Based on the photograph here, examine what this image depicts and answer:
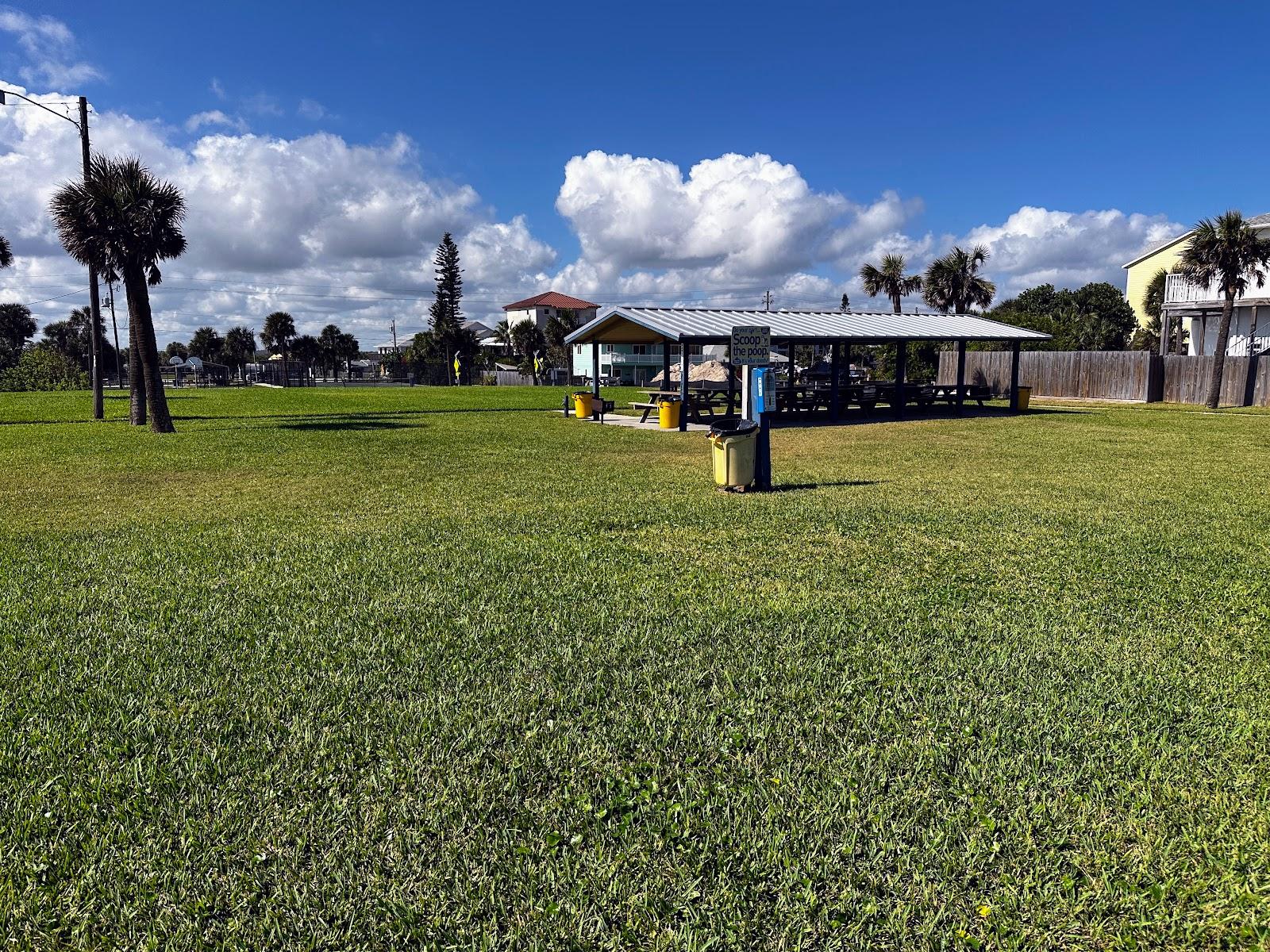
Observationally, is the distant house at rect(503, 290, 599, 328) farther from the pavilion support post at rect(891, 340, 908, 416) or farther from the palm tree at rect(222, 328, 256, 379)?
the pavilion support post at rect(891, 340, 908, 416)

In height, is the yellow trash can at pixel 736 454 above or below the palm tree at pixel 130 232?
below

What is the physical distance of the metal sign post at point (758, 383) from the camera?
34.3 ft

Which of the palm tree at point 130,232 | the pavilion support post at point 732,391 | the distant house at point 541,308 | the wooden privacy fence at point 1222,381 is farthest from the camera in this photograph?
the distant house at point 541,308

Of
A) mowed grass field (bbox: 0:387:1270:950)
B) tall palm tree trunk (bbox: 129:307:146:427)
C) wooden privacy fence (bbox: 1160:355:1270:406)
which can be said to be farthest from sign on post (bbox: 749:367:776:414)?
wooden privacy fence (bbox: 1160:355:1270:406)

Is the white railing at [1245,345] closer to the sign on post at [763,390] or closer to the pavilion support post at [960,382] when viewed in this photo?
the pavilion support post at [960,382]

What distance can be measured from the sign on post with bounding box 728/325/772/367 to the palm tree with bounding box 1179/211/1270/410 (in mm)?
25502

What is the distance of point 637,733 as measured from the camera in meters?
3.83

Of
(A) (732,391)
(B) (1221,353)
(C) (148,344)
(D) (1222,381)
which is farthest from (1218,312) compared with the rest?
(C) (148,344)

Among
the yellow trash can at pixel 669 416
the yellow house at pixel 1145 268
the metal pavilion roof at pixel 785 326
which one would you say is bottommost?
the yellow trash can at pixel 669 416

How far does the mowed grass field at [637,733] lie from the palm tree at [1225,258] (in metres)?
25.1

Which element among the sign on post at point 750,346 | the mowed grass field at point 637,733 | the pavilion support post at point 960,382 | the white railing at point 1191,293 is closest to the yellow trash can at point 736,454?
the sign on post at point 750,346

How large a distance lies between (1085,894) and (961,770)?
788mm

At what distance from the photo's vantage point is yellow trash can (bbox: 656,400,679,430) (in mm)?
21203

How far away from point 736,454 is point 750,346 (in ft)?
4.92
